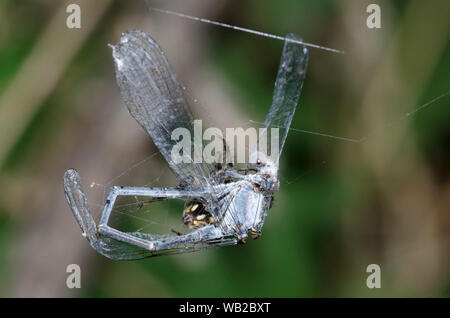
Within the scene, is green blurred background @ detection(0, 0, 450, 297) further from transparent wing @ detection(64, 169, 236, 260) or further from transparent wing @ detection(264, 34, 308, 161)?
transparent wing @ detection(64, 169, 236, 260)

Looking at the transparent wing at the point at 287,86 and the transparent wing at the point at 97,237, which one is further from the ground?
the transparent wing at the point at 287,86

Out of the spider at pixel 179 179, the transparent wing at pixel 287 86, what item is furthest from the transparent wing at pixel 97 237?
the transparent wing at pixel 287 86

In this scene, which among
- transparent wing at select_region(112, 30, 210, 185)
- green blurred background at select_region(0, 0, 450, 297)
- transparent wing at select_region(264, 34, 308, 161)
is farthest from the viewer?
green blurred background at select_region(0, 0, 450, 297)

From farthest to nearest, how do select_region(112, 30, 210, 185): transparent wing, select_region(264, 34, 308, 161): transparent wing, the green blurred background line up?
the green blurred background < select_region(264, 34, 308, 161): transparent wing < select_region(112, 30, 210, 185): transparent wing

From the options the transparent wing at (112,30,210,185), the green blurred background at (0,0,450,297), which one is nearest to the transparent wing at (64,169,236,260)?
the transparent wing at (112,30,210,185)

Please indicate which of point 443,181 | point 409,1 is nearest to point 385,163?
point 443,181

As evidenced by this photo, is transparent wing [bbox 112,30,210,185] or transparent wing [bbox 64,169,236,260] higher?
transparent wing [bbox 112,30,210,185]

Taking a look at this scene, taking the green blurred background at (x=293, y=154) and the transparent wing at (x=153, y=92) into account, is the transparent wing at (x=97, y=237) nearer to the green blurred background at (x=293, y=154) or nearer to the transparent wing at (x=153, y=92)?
the transparent wing at (x=153, y=92)
